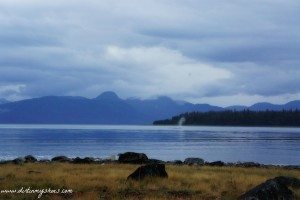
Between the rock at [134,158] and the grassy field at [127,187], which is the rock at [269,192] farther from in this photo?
the rock at [134,158]

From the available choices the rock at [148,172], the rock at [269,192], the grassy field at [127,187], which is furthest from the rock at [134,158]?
the rock at [269,192]

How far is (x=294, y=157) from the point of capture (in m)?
91.1

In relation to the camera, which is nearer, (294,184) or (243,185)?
(294,184)

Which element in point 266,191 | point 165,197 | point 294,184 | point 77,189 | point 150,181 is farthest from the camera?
point 150,181

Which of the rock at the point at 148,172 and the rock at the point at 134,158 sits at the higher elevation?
the rock at the point at 148,172

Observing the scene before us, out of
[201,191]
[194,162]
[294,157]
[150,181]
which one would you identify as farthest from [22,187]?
[294,157]

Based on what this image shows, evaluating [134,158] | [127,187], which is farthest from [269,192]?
[134,158]

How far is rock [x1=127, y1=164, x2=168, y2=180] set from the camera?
29.9 meters

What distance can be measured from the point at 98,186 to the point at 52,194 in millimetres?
3378

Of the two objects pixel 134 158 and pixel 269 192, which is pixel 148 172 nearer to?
pixel 269 192

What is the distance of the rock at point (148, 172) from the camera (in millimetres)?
29875

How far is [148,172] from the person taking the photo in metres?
30.3

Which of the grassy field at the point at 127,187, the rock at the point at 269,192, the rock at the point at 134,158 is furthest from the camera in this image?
the rock at the point at 134,158

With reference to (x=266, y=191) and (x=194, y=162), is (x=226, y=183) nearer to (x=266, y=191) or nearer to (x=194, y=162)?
(x=266, y=191)
